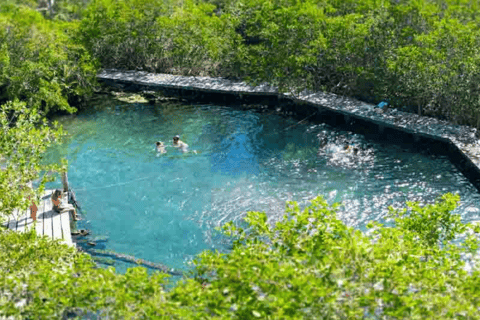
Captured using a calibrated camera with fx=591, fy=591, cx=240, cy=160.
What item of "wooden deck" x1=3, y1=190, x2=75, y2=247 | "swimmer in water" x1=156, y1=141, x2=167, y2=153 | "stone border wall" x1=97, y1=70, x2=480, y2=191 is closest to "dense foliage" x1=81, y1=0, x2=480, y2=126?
"stone border wall" x1=97, y1=70, x2=480, y2=191

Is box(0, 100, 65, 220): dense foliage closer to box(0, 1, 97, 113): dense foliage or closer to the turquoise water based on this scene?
the turquoise water

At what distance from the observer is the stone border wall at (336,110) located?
2861cm

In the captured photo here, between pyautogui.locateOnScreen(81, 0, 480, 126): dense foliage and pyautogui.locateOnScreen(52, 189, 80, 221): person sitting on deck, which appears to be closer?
pyautogui.locateOnScreen(52, 189, 80, 221): person sitting on deck

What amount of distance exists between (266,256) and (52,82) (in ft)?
88.4

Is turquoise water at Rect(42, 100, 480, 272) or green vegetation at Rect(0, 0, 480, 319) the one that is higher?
green vegetation at Rect(0, 0, 480, 319)

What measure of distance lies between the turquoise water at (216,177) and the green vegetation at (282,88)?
163cm

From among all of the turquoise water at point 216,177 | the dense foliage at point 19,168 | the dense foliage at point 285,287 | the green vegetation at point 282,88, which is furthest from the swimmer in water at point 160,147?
the dense foliage at point 285,287

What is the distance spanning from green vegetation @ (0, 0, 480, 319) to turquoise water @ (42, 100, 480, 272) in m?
1.63

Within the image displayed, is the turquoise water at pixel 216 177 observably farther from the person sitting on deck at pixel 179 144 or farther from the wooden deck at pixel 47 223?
the wooden deck at pixel 47 223

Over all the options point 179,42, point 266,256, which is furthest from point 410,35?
point 266,256

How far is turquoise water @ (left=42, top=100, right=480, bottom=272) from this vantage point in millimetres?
23969

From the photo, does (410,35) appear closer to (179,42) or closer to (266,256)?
(179,42)

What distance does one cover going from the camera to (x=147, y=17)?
40.9 metres

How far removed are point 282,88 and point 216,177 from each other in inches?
377
